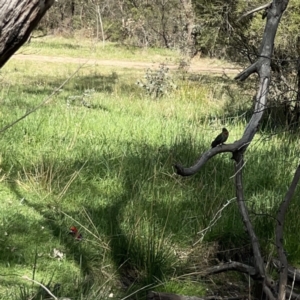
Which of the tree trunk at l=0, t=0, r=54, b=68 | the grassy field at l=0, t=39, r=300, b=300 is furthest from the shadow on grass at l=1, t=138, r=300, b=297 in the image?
the tree trunk at l=0, t=0, r=54, b=68

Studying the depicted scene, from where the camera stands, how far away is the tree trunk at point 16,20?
158 centimetres

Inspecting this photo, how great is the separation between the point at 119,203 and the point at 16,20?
231 cm

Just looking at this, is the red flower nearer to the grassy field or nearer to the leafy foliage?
the grassy field

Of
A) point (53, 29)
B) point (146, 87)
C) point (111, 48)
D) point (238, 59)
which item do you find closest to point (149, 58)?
point (111, 48)

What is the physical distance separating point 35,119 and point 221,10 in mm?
3618

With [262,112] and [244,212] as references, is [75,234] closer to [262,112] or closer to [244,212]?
[244,212]

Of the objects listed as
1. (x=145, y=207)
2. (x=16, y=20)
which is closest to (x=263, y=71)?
(x=16, y=20)

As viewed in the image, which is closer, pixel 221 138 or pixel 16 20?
pixel 16 20

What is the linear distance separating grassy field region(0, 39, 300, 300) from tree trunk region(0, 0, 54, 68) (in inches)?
48.6

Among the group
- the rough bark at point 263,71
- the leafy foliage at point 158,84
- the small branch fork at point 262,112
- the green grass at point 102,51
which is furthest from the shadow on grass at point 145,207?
the green grass at point 102,51

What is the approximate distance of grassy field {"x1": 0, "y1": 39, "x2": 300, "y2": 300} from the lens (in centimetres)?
305

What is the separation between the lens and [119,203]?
3793 mm

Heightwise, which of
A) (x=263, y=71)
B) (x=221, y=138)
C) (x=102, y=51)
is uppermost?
(x=263, y=71)

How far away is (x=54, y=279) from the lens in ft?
9.72
